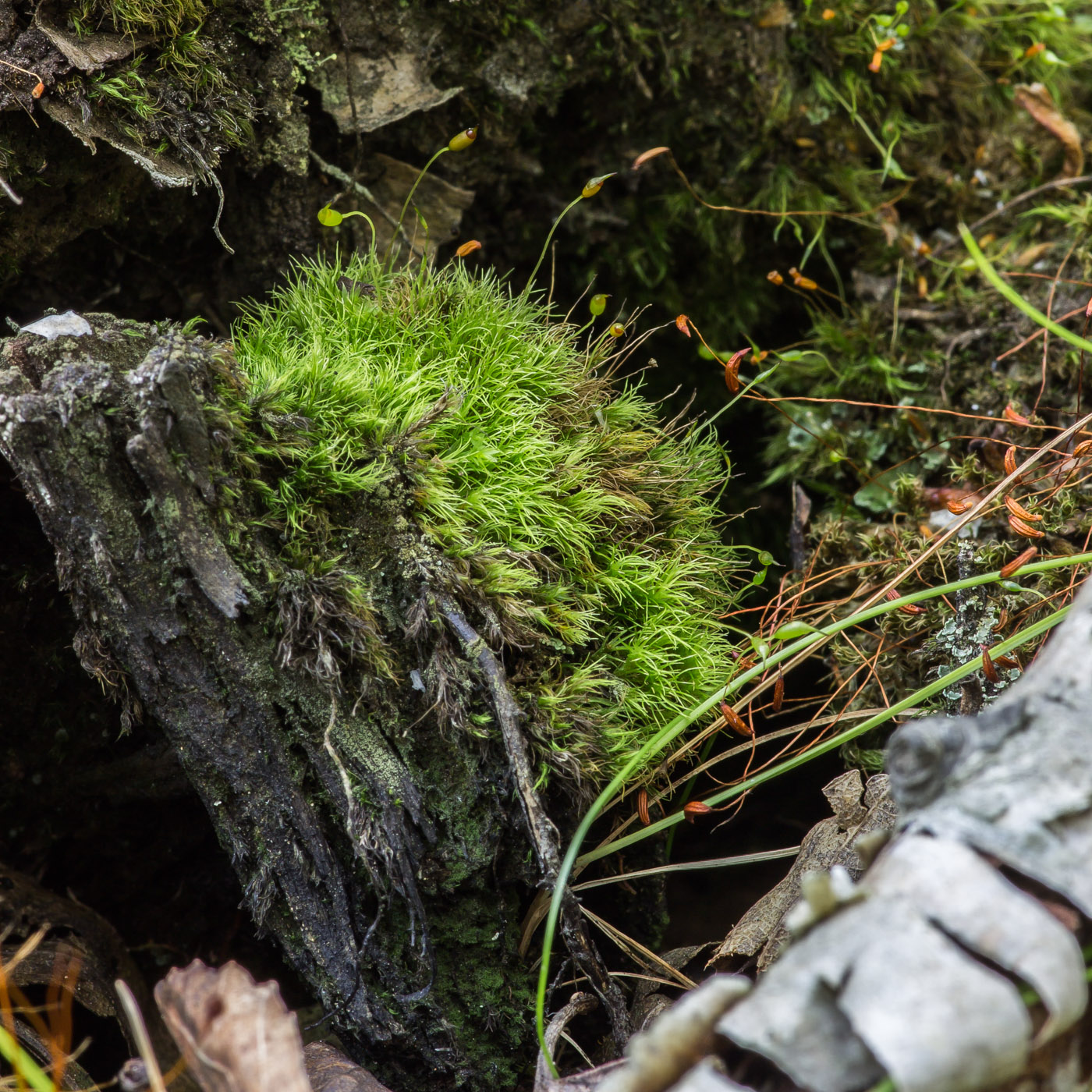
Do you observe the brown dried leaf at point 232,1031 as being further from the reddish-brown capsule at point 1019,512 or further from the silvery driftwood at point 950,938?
the reddish-brown capsule at point 1019,512

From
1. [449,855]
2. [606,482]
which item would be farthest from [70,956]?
[606,482]

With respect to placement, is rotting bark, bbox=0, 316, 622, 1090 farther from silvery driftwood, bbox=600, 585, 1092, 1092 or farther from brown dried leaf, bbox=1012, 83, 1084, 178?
brown dried leaf, bbox=1012, 83, 1084, 178

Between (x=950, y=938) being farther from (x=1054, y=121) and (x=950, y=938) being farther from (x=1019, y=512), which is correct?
(x=1054, y=121)

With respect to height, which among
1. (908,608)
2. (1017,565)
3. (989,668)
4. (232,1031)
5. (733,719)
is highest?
(1017,565)

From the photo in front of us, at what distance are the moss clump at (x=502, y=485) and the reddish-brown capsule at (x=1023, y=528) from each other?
551 millimetres

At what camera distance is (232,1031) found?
3.34ft

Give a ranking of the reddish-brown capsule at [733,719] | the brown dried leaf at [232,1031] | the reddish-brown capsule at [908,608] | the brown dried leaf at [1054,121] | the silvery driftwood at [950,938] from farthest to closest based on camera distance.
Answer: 1. the brown dried leaf at [1054,121]
2. the reddish-brown capsule at [908,608]
3. the reddish-brown capsule at [733,719]
4. the brown dried leaf at [232,1031]
5. the silvery driftwood at [950,938]

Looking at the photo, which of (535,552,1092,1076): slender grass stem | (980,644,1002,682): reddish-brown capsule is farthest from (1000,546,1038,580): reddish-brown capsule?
(980,644,1002,682): reddish-brown capsule

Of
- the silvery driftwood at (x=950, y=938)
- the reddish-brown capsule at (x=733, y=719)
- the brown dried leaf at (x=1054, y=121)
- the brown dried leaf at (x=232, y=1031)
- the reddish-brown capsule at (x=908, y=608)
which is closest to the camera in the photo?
the silvery driftwood at (x=950, y=938)

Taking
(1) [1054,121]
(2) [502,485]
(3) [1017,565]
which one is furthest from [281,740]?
(1) [1054,121]

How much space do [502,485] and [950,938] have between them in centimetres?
95

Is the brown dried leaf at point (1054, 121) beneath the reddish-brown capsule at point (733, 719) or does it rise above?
above

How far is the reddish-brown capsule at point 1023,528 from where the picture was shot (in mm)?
1678

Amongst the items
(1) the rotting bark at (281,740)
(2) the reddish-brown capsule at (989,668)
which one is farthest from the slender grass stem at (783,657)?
(1) the rotting bark at (281,740)
